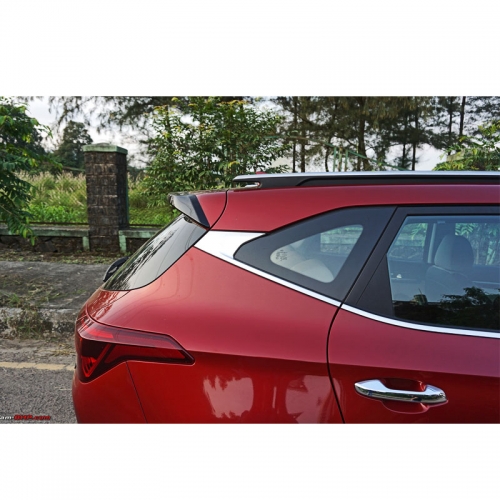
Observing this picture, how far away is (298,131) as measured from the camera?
35.3 feet

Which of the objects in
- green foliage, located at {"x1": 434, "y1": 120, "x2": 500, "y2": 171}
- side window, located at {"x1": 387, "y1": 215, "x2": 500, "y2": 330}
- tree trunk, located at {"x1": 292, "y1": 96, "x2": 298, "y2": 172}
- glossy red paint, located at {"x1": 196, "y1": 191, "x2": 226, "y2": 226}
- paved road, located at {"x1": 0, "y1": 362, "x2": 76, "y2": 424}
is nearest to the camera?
side window, located at {"x1": 387, "y1": 215, "x2": 500, "y2": 330}

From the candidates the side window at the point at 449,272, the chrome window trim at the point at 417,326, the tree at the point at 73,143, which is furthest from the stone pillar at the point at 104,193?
the chrome window trim at the point at 417,326

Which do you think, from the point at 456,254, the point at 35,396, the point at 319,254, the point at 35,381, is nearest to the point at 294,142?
the point at 35,381

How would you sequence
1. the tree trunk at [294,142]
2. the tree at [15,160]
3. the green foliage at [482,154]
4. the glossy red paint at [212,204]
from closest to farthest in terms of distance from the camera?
1. the glossy red paint at [212,204]
2. the tree at [15,160]
3. the green foliage at [482,154]
4. the tree trunk at [294,142]

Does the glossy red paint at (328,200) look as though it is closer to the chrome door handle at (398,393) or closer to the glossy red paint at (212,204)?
the glossy red paint at (212,204)

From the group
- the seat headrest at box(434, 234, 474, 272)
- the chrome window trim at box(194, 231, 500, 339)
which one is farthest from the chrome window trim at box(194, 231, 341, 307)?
the seat headrest at box(434, 234, 474, 272)

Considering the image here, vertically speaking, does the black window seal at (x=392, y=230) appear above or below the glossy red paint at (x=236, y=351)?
above

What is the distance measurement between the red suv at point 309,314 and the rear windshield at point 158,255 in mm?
10

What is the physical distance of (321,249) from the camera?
54.5 inches

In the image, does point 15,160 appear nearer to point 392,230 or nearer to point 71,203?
point 71,203

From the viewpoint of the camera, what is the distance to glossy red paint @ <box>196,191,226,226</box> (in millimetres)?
1433

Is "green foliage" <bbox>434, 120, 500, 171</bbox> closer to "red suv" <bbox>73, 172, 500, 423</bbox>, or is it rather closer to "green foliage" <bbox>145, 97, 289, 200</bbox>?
"green foliage" <bbox>145, 97, 289, 200</bbox>

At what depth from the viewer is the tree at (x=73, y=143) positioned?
11672mm

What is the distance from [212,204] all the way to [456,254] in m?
1.05
